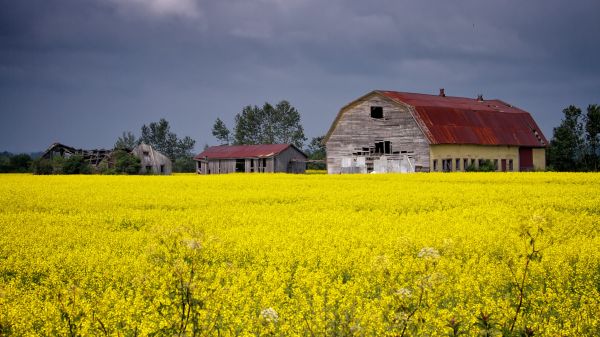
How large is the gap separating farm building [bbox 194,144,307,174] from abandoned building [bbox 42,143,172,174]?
5005 mm

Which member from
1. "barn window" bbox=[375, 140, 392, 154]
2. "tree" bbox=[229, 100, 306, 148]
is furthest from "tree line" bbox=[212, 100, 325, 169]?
"barn window" bbox=[375, 140, 392, 154]

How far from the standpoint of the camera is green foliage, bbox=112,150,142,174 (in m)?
60.4

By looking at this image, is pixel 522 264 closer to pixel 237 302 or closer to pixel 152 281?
pixel 237 302

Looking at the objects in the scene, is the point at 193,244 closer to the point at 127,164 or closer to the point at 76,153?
the point at 127,164

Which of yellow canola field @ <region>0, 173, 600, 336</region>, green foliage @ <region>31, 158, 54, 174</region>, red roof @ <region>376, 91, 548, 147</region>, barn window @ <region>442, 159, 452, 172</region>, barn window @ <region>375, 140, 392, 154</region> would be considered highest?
red roof @ <region>376, 91, 548, 147</region>

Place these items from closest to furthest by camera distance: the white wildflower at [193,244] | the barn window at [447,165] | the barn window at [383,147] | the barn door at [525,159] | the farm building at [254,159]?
the white wildflower at [193,244] → the barn window at [447,165] → the barn window at [383,147] → the barn door at [525,159] → the farm building at [254,159]

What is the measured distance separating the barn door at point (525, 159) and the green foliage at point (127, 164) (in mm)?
36344

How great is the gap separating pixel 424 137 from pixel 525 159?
1221 cm

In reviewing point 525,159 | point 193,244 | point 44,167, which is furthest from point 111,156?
point 193,244

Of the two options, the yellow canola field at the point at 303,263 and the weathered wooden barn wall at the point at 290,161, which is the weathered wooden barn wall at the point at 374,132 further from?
the yellow canola field at the point at 303,263

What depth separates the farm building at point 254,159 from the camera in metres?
65.7

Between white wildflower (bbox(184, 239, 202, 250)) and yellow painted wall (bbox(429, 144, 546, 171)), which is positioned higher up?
yellow painted wall (bbox(429, 144, 546, 171))

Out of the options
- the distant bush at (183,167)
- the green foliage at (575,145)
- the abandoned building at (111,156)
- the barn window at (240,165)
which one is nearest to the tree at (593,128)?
the green foliage at (575,145)

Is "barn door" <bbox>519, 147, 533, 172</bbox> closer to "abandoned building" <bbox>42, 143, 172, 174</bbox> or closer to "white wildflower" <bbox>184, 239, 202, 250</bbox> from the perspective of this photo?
"abandoned building" <bbox>42, 143, 172, 174</bbox>
